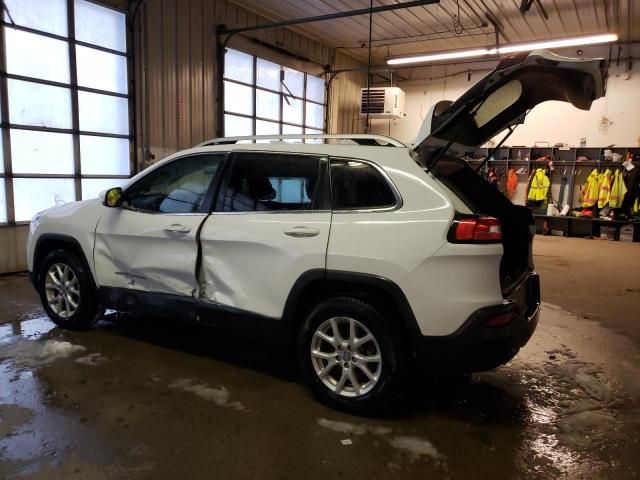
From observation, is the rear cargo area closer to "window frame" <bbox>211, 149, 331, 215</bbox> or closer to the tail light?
the tail light

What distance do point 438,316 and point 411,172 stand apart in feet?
2.55

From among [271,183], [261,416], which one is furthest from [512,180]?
[261,416]

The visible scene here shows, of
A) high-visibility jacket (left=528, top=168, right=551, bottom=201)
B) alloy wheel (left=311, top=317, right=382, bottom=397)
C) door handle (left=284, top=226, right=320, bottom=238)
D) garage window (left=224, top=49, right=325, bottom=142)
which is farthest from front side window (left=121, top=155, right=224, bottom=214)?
high-visibility jacket (left=528, top=168, right=551, bottom=201)

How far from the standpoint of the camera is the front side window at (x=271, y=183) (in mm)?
2947

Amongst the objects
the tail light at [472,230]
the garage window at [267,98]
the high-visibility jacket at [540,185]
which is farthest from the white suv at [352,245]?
the high-visibility jacket at [540,185]

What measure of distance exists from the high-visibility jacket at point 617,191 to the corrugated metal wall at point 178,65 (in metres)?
8.20

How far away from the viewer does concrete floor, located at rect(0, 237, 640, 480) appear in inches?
91.1

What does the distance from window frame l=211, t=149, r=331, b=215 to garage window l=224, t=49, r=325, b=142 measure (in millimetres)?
6187

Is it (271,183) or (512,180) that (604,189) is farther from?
(271,183)

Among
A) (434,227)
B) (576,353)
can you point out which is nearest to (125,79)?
(434,227)

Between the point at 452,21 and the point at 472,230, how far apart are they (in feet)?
29.0

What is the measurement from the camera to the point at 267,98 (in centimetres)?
1012

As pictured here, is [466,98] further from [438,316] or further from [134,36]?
[134,36]

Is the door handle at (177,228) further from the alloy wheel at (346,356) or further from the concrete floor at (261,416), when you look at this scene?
the alloy wheel at (346,356)
